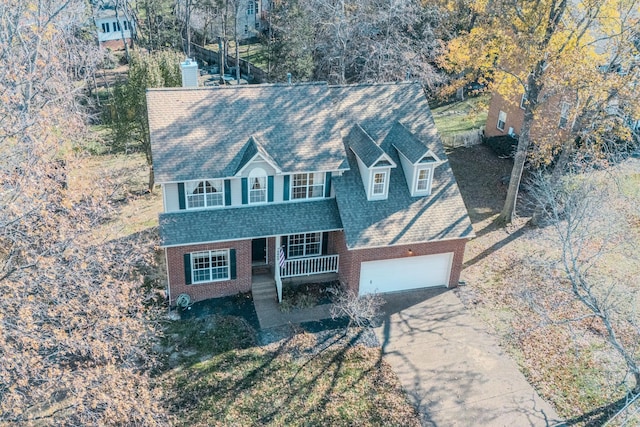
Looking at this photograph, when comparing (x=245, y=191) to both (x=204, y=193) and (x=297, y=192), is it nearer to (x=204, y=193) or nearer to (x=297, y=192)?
(x=204, y=193)

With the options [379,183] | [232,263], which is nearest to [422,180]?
[379,183]

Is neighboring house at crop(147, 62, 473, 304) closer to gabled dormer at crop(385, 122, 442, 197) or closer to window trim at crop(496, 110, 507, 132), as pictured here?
gabled dormer at crop(385, 122, 442, 197)

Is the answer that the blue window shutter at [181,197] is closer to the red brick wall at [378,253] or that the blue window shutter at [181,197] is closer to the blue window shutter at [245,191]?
Result: the blue window shutter at [245,191]

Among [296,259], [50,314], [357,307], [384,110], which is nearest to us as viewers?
[50,314]

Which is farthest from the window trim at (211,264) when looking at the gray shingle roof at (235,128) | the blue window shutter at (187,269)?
the gray shingle roof at (235,128)

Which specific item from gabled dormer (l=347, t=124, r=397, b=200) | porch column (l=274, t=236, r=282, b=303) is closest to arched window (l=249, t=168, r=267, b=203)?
porch column (l=274, t=236, r=282, b=303)

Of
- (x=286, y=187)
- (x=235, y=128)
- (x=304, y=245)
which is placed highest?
(x=235, y=128)
